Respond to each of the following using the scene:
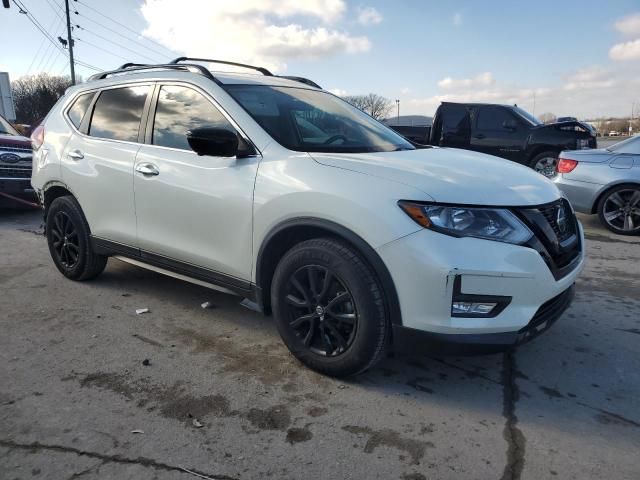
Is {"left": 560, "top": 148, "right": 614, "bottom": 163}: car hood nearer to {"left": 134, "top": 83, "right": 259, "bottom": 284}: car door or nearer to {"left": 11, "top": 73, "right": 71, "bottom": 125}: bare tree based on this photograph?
{"left": 134, "top": 83, "right": 259, "bottom": 284}: car door

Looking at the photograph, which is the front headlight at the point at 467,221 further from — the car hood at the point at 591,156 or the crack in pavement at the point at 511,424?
the car hood at the point at 591,156

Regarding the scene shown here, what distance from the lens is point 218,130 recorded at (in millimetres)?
3074

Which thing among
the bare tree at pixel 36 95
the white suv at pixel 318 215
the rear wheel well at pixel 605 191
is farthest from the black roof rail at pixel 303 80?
the bare tree at pixel 36 95

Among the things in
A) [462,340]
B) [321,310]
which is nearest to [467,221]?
[462,340]

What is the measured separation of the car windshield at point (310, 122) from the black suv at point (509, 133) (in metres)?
7.15

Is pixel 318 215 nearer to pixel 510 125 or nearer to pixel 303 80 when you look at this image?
pixel 303 80

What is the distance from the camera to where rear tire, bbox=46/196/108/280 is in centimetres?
448

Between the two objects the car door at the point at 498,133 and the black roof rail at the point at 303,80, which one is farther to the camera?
the car door at the point at 498,133

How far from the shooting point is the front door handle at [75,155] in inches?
171

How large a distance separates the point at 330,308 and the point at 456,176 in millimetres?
1000

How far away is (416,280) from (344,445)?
0.86 metres

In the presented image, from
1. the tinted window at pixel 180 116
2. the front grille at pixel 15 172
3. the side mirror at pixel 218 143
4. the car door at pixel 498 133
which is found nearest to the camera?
the side mirror at pixel 218 143

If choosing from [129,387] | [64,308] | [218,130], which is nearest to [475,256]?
[218,130]

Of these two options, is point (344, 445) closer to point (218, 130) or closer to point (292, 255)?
point (292, 255)
